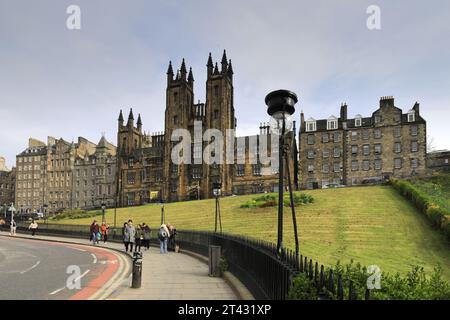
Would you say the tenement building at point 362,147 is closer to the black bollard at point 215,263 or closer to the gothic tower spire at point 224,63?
the gothic tower spire at point 224,63

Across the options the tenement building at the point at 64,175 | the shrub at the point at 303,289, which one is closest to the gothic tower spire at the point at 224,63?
the tenement building at the point at 64,175

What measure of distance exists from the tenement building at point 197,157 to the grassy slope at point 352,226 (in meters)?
23.7

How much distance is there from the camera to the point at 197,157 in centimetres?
8356

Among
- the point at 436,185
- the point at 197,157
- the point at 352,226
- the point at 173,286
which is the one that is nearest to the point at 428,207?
the point at 352,226

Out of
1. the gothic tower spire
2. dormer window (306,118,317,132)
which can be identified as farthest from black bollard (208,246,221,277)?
the gothic tower spire

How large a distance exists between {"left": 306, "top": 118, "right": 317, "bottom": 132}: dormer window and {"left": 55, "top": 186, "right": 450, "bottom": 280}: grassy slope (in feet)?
95.4

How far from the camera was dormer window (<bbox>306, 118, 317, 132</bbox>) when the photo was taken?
8076 centimetres

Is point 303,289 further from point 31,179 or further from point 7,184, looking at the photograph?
point 7,184

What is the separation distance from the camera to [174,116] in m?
88.0

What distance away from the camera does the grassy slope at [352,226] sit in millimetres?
23656

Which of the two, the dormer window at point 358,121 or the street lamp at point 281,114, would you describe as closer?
the street lamp at point 281,114

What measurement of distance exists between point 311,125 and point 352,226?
50500mm
